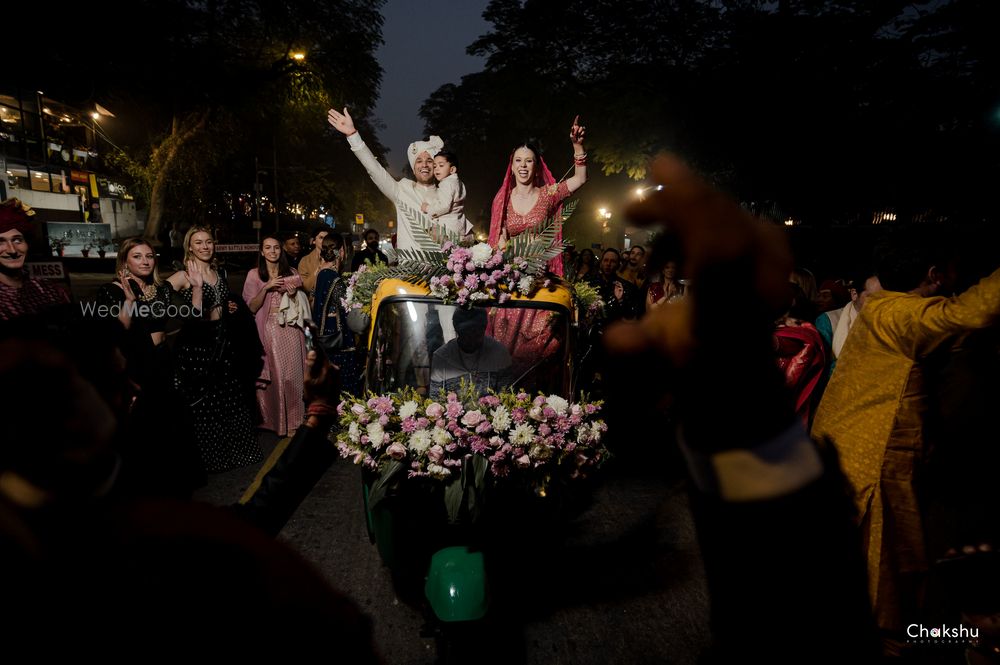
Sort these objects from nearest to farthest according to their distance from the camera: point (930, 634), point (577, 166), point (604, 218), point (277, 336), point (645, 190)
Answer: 1. point (645, 190)
2. point (930, 634)
3. point (577, 166)
4. point (277, 336)
5. point (604, 218)

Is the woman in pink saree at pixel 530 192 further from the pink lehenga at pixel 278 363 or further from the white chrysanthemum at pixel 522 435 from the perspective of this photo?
the pink lehenga at pixel 278 363

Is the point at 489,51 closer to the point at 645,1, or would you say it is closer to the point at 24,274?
the point at 645,1

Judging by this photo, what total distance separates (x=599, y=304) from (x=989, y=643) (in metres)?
2.49

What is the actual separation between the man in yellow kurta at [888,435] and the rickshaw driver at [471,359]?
1939 mm

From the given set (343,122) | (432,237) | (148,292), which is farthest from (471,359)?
(148,292)

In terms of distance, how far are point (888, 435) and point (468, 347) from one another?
2.30 meters

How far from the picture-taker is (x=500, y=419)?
2.33 metres

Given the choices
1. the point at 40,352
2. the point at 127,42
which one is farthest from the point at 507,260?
the point at 127,42

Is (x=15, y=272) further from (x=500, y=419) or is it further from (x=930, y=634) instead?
(x=930, y=634)

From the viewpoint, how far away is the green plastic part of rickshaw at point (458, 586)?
2.11 m

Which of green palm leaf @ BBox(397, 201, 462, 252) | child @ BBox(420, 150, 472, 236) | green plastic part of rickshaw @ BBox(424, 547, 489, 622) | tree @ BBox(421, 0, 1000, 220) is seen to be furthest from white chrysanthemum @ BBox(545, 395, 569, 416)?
tree @ BBox(421, 0, 1000, 220)

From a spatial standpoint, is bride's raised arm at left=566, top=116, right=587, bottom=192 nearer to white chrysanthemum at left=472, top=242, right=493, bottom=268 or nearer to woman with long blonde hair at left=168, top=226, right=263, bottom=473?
white chrysanthemum at left=472, top=242, right=493, bottom=268

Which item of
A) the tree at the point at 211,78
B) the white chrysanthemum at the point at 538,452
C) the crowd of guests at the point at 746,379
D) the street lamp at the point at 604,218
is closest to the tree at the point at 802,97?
the crowd of guests at the point at 746,379

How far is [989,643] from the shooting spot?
1885 mm
